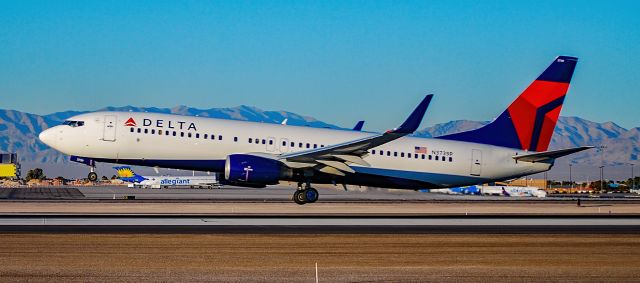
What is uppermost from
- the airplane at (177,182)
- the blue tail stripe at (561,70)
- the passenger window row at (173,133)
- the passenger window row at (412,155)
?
the blue tail stripe at (561,70)

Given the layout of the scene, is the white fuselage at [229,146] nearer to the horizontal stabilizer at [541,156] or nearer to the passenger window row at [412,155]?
the passenger window row at [412,155]

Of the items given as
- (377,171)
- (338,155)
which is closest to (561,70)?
(377,171)

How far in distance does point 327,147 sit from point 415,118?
5.59m

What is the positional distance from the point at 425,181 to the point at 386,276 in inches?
1305

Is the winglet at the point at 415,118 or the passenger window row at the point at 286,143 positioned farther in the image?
the passenger window row at the point at 286,143

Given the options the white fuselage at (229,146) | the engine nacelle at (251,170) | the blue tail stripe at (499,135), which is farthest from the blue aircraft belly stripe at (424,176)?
the engine nacelle at (251,170)

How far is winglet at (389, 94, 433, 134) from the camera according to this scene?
47.6 meters

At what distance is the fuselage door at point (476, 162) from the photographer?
55.4 m

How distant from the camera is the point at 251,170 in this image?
163 feet

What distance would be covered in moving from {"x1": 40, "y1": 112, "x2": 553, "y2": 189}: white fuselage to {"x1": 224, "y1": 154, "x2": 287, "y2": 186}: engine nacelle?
4.41 ft

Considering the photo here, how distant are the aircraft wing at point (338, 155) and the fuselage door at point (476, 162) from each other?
6651mm

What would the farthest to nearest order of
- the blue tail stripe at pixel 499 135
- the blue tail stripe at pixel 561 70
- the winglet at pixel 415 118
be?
the blue tail stripe at pixel 499 135 < the blue tail stripe at pixel 561 70 < the winglet at pixel 415 118

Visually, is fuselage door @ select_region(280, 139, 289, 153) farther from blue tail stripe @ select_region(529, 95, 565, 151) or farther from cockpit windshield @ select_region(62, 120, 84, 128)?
blue tail stripe @ select_region(529, 95, 565, 151)

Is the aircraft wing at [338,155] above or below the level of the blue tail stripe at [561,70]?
below
